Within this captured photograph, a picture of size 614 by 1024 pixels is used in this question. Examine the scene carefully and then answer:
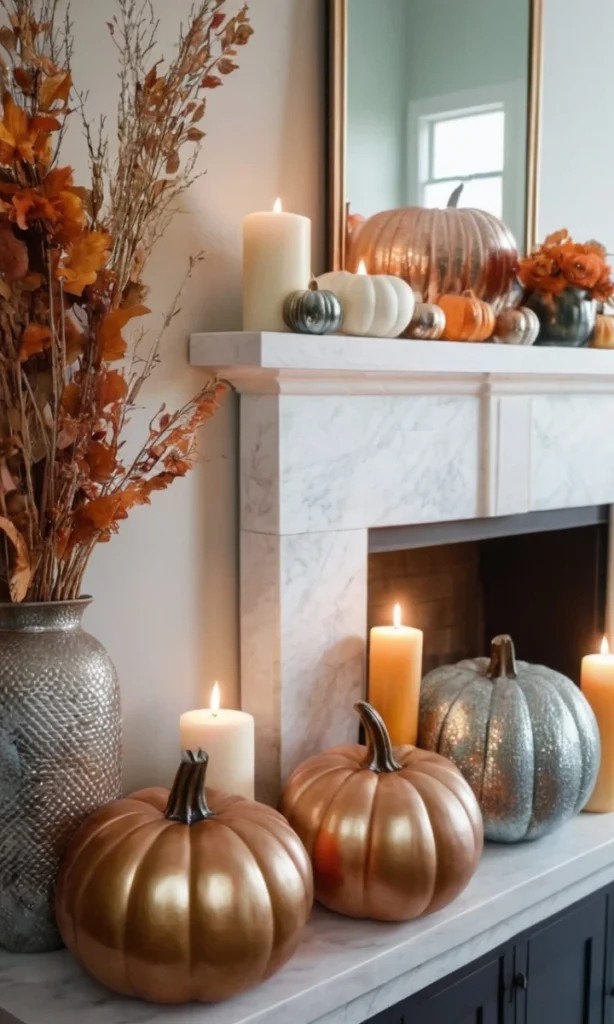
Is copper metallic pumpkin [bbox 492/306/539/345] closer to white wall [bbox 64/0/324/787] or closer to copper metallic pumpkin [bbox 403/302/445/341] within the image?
copper metallic pumpkin [bbox 403/302/445/341]

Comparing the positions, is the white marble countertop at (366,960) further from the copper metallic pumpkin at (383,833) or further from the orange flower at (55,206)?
the orange flower at (55,206)

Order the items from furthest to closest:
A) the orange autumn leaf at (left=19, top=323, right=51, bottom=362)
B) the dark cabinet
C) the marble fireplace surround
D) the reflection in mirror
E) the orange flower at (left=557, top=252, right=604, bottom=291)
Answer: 1. the orange flower at (left=557, top=252, right=604, bottom=291)
2. the reflection in mirror
3. the marble fireplace surround
4. the dark cabinet
5. the orange autumn leaf at (left=19, top=323, right=51, bottom=362)

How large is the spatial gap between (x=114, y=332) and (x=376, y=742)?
75 cm

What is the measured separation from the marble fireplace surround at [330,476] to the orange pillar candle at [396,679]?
43 mm

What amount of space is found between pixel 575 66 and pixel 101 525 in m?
1.86

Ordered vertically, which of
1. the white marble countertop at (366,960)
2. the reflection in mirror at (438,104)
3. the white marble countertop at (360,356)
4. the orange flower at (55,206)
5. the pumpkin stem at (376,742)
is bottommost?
the white marble countertop at (366,960)

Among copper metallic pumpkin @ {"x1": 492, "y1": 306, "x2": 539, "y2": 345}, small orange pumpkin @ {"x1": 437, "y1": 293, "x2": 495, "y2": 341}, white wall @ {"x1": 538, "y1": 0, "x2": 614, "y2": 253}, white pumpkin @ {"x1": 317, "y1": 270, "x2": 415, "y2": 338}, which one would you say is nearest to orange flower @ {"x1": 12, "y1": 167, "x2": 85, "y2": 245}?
white pumpkin @ {"x1": 317, "y1": 270, "x2": 415, "y2": 338}

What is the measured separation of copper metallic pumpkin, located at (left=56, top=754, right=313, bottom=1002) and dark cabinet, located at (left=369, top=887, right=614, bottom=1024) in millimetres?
323

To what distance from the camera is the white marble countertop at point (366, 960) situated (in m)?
1.43

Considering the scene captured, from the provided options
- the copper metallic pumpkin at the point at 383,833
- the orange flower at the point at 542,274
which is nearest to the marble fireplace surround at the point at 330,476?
the orange flower at the point at 542,274

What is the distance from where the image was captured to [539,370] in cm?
219

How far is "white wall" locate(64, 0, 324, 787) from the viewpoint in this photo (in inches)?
71.2

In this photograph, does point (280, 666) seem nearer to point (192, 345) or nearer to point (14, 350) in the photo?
point (192, 345)

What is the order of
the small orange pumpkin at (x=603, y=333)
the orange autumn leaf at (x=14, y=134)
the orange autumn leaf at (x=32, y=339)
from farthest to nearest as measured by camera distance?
the small orange pumpkin at (x=603, y=333) < the orange autumn leaf at (x=32, y=339) < the orange autumn leaf at (x=14, y=134)
